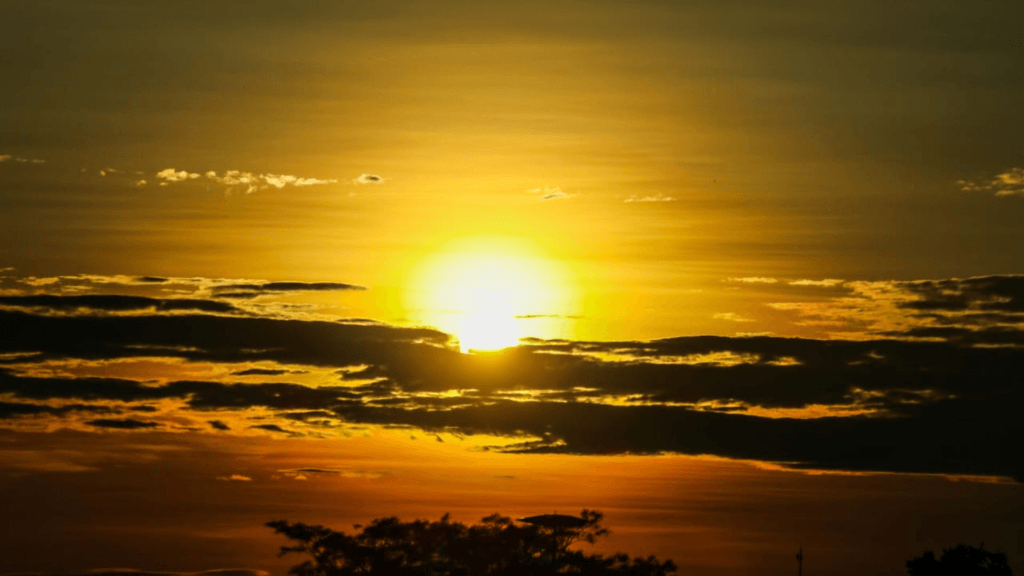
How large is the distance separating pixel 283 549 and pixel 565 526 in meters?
25.6

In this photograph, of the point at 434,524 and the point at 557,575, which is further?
the point at 434,524

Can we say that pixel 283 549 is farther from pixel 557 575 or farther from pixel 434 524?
pixel 557 575

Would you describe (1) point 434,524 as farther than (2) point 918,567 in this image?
Yes

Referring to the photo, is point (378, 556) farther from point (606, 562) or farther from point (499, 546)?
point (606, 562)

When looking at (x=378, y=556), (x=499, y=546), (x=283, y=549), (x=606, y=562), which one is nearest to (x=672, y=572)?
(x=606, y=562)

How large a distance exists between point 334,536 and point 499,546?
15.9 m

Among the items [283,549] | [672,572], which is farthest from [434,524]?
[672,572]

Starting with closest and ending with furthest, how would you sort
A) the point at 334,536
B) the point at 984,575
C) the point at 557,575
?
the point at 984,575
the point at 557,575
the point at 334,536

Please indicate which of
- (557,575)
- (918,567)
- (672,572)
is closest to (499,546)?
(557,575)

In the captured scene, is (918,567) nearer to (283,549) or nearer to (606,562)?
(606,562)

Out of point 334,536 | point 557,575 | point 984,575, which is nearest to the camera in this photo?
point 984,575

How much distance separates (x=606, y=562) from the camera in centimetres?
11875

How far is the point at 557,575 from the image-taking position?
115 meters

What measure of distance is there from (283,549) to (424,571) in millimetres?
14258
